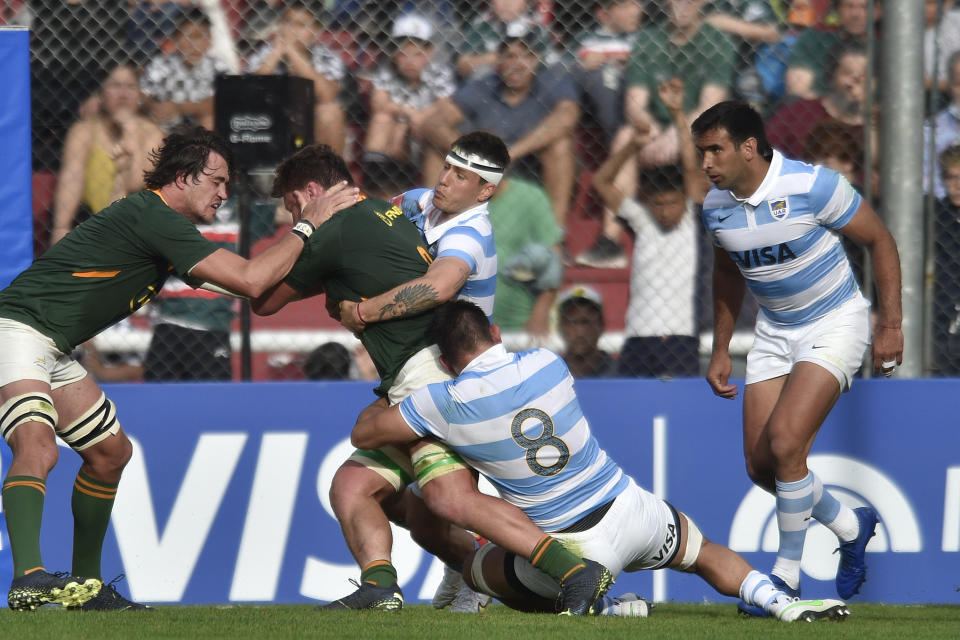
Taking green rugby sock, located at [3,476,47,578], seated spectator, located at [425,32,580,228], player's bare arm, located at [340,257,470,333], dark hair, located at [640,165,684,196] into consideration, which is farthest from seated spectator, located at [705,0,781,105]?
green rugby sock, located at [3,476,47,578]

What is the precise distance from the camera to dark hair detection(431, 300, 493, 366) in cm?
515

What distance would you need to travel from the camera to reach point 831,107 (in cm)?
771

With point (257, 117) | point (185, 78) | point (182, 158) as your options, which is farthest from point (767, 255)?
point (185, 78)

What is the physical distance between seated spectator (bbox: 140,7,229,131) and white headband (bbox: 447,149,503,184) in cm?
298

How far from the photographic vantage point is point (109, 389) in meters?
6.98

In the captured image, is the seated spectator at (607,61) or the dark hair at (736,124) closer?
the dark hair at (736,124)

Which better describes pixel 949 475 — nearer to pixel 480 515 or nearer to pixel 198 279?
pixel 480 515

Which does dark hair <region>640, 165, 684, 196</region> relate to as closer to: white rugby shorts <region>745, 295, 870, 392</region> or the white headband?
white rugby shorts <region>745, 295, 870, 392</region>

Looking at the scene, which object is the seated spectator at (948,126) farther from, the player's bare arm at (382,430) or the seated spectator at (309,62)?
the player's bare arm at (382,430)

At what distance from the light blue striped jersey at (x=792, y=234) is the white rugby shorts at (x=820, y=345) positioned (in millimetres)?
53

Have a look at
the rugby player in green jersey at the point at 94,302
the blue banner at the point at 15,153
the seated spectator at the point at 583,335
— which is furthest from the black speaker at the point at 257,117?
the seated spectator at the point at 583,335

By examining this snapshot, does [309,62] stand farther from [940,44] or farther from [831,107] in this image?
[940,44]

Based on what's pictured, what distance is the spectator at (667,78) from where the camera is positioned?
784cm

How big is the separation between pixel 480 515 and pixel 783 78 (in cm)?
395
